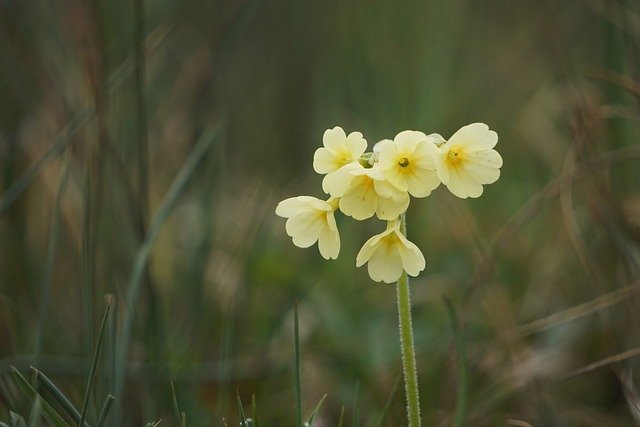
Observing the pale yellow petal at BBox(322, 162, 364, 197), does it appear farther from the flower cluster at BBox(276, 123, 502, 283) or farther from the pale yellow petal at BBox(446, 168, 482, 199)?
the pale yellow petal at BBox(446, 168, 482, 199)

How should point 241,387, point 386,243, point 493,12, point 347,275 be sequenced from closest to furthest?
point 386,243
point 241,387
point 347,275
point 493,12

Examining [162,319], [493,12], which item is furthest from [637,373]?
[493,12]

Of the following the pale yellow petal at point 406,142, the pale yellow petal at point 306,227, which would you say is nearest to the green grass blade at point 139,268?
the pale yellow petal at point 306,227

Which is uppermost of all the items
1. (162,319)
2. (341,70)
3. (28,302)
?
(341,70)

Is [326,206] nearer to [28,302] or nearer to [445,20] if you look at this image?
[28,302]

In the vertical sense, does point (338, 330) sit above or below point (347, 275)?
below

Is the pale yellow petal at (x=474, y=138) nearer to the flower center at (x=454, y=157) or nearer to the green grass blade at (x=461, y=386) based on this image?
the flower center at (x=454, y=157)
